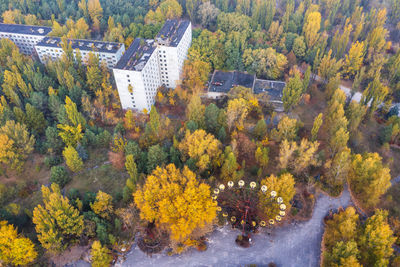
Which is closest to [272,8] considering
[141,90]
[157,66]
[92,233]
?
[157,66]

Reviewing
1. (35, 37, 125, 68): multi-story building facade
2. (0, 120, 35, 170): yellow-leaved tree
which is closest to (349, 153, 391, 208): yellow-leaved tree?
(0, 120, 35, 170): yellow-leaved tree

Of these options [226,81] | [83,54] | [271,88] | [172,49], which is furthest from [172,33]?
[271,88]

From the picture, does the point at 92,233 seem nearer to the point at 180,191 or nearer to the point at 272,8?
the point at 180,191

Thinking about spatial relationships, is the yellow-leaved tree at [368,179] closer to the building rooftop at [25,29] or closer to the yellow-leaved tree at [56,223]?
the yellow-leaved tree at [56,223]

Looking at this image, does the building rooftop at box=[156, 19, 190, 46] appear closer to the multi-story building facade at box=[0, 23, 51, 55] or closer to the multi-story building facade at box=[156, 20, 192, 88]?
the multi-story building facade at box=[156, 20, 192, 88]

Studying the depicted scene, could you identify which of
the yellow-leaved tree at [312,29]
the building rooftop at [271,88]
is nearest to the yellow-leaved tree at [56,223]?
the building rooftop at [271,88]
